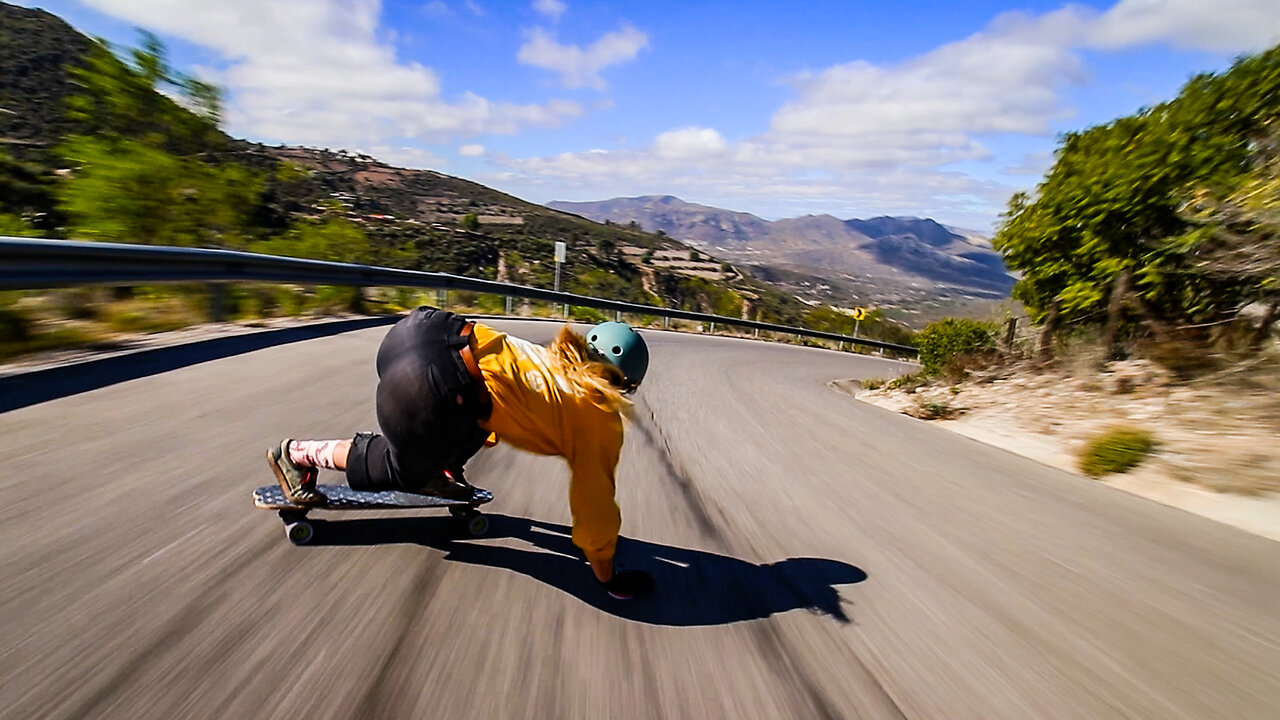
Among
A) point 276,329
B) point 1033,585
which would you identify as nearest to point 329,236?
point 276,329

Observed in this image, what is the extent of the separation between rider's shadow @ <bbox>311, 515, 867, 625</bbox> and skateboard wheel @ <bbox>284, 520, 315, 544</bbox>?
67 mm

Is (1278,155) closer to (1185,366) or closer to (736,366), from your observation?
(1185,366)

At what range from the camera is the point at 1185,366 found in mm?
8102

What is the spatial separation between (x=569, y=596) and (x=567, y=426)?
2.84 feet

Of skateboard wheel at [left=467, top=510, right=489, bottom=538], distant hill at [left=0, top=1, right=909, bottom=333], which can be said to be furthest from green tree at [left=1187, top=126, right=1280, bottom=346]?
distant hill at [left=0, top=1, right=909, bottom=333]

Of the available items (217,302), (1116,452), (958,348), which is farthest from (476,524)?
(958,348)

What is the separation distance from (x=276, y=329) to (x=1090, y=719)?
9130mm

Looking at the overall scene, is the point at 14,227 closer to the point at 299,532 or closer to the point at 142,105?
the point at 142,105

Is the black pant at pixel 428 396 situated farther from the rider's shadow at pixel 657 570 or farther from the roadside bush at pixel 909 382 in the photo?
the roadside bush at pixel 909 382

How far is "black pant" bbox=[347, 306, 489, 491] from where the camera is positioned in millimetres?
2904

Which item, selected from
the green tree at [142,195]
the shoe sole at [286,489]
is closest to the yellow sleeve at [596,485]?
the shoe sole at [286,489]

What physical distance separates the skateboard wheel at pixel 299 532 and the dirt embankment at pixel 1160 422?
6.31 metres

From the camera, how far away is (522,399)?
2941 millimetres

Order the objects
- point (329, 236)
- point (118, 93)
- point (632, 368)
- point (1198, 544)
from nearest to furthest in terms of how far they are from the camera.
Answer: point (632, 368) < point (1198, 544) < point (118, 93) < point (329, 236)
